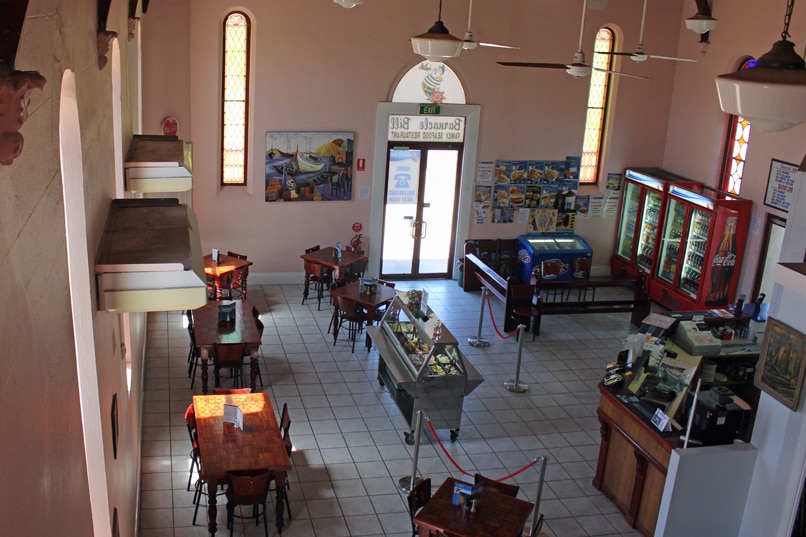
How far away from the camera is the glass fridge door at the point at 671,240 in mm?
14039

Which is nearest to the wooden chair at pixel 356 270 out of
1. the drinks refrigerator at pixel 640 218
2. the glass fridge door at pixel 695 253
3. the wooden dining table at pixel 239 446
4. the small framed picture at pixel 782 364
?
the wooden dining table at pixel 239 446

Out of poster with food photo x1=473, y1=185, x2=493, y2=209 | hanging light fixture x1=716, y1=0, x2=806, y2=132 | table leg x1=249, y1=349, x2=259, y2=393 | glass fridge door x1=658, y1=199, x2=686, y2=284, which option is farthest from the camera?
poster with food photo x1=473, y1=185, x2=493, y2=209

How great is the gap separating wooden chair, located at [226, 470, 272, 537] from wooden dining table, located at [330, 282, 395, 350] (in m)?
4.47

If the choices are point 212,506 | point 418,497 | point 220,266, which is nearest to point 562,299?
point 220,266

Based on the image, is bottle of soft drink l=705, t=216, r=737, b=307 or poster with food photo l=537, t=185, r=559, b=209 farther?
poster with food photo l=537, t=185, r=559, b=209

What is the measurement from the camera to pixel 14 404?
61.7 inches

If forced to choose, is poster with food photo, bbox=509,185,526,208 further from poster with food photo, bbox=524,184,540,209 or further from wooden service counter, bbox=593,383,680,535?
wooden service counter, bbox=593,383,680,535

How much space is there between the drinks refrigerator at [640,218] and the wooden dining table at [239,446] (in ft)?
29.0

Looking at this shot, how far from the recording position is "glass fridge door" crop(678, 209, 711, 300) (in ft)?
43.8

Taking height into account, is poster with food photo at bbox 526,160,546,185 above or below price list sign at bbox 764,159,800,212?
below

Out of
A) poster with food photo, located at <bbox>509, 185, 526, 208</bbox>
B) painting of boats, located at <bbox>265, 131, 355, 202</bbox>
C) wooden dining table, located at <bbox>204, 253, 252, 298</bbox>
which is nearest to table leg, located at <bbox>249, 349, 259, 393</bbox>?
wooden dining table, located at <bbox>204, 253, 252, 298</bbox>

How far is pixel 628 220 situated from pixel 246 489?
10.3m

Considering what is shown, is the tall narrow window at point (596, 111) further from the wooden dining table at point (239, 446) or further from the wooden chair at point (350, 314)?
the wooden dining table at point (239, 446)

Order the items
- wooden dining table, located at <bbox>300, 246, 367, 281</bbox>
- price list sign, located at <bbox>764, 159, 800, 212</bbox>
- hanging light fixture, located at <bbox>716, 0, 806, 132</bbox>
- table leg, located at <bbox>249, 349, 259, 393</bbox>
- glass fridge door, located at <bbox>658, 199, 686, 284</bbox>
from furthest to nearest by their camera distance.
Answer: glass fridge door, located at <bbox>658, 199, 686, 284</bbox> → wooden dining table, located at <bbox>300, 246, 367, 281</bbox> → price list sign, located at <bbox>764, 159, 800, 212</bbox> → table leg, located at <bbox>249, 349, 259, 393</bbox> → hanging light fixture, located at <bbox>716, 0, 806, 132</bbox>
